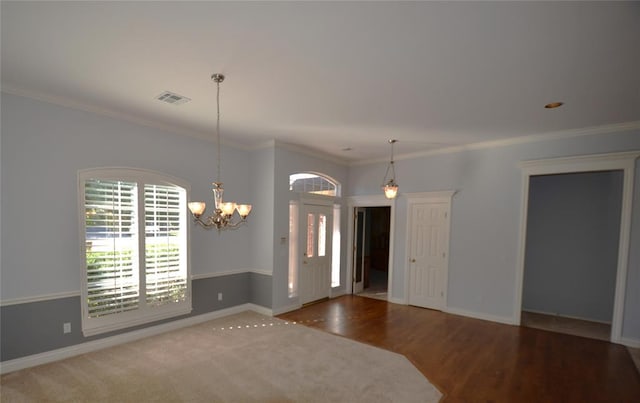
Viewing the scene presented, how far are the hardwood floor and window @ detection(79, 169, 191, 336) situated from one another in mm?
2007

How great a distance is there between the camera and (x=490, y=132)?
4410mm

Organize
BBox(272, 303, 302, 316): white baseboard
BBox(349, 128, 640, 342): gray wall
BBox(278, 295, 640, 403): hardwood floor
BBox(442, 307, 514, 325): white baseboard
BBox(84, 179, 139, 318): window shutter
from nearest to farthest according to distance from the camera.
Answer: BBox(278, 295, 640, 403): hardwood floor
BBox(84, 179, 139, 318): window shutter
BBox(349, 128, 640, 342): gray wall
BBox(442, 307, 514, 325): white baseboard
BBox(272, 303, 302, 316): white baseboard

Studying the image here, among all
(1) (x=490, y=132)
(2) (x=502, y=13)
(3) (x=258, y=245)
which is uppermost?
(2) (x=502, y=13)

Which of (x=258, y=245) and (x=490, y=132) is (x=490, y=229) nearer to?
(x=490, y=132)

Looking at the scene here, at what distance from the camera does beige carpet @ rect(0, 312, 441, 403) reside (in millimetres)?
2783

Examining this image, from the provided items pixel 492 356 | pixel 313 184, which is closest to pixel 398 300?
pixel 492 356

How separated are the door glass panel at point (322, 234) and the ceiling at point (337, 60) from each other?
2.58 m

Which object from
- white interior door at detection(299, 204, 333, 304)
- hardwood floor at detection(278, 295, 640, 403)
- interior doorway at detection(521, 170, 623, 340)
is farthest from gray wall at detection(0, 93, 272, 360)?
interior doorway at detection(521, 170, 623, 340)

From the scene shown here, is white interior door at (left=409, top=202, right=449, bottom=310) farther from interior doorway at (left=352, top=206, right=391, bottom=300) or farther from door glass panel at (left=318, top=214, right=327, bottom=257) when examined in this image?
door glass panel at (left=318, top=214, right=327, bottom=257)

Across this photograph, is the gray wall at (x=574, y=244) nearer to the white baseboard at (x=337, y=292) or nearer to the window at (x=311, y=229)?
the white baseboard at (x=337, y=292)

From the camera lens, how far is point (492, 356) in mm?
3658

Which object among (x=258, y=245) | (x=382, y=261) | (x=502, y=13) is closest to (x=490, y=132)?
(x=502, y=13)

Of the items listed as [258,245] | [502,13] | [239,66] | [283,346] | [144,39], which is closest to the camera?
[502,13]

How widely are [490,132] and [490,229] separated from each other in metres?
1.63
